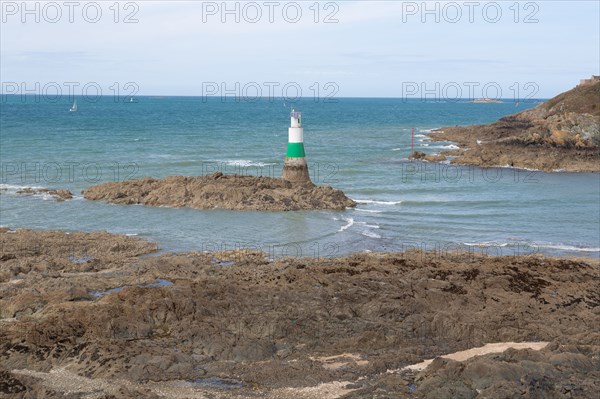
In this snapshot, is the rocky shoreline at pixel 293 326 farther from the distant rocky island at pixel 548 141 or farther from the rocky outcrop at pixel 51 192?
the distant rocky island at pixel 548 141

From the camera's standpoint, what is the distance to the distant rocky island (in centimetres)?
4906

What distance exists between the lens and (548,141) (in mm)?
54875

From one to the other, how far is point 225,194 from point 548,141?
31500 mm

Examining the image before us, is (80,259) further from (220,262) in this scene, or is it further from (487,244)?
(487,244)

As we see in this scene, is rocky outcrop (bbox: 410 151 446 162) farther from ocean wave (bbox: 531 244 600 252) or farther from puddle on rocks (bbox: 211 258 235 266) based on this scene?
puddle on rocks (bbox: 211 258 235 266)

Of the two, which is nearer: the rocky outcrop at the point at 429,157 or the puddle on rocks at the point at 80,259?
the puddle on rocks at the point at 80,259

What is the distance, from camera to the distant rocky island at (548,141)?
49062 millimetres

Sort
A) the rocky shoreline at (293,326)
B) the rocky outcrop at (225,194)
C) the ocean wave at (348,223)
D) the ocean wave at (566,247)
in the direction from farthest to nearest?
the rocky outcrop at (225,194), the ocean wave at (348,223), the ocean wave at (566,247), the rocky shoreline at (293,326)

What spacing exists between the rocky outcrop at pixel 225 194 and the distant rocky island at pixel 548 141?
68.3ft

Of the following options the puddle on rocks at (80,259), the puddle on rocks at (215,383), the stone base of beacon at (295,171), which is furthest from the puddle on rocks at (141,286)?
the stone base of beacon at (295,171)

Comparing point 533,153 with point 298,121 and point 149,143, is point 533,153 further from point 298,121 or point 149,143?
point 149,143

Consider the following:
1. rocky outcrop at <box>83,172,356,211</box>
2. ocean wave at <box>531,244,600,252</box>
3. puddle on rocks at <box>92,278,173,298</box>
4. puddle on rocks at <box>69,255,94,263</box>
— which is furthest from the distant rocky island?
puddle on rocks at <box>92,278,173,298</box>

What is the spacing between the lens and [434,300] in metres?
17.4

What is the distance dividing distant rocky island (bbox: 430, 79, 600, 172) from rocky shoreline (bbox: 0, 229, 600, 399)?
28402 mm
